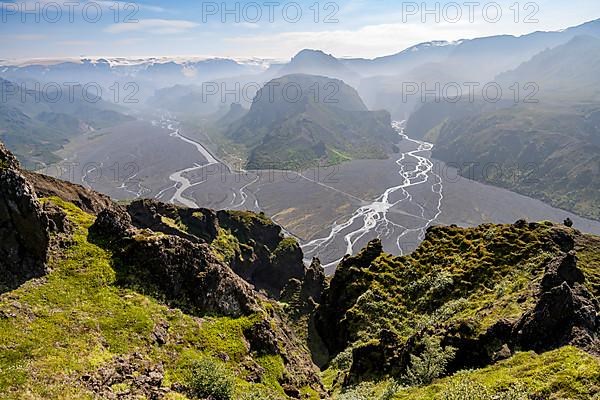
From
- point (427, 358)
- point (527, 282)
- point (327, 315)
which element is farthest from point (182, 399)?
point (327, 315)

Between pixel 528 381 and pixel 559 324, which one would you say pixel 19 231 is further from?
pixel 559 324

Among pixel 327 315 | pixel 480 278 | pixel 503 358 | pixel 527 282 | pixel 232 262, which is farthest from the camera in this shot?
pixel 232 262

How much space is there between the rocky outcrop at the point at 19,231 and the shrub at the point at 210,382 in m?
14.5

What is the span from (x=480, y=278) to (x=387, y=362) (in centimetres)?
1948

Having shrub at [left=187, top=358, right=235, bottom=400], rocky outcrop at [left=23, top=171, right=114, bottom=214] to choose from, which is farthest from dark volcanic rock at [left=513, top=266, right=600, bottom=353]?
rocky outcrop at [left=23, top=171, right=114, bottom=214]

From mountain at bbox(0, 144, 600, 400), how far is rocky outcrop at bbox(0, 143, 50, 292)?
0.32ft

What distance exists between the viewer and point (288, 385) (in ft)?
125

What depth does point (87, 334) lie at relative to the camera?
2959 cm

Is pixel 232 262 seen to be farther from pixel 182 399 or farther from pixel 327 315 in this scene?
pixel 182 399

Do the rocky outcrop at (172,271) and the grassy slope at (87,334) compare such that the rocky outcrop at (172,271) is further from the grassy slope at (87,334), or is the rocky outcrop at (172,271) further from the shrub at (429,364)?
the shrub at (429,364)

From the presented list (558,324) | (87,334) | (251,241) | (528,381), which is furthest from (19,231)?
(251,241)

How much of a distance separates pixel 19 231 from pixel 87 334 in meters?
10.2

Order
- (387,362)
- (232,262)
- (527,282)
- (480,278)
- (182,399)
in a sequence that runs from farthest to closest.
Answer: (232,262) < (480,278) < (527,282) < (387,362) < (182,399)

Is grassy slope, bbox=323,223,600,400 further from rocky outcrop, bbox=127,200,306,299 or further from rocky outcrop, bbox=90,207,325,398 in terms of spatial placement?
rocky outcrop, bbox=127,200,306,299
